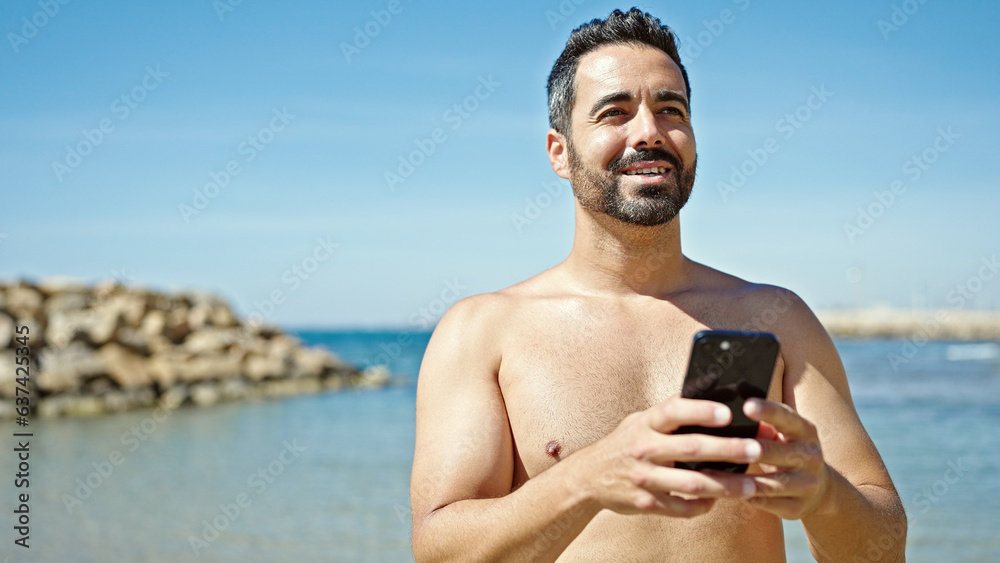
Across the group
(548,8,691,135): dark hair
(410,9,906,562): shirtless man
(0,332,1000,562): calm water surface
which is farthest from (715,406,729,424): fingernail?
(0,332,1000,562): calm water surface

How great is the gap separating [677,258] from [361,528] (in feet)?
21.7

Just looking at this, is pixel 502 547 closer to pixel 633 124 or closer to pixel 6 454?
pixel 633 124

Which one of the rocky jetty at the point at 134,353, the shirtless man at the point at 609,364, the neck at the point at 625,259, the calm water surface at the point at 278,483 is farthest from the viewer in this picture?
the rocky jetty at the point at 134,353

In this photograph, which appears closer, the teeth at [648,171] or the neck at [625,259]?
the teeth at [648,171]

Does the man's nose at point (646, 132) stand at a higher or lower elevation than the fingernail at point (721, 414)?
higher

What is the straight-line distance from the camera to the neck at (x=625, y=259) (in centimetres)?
246

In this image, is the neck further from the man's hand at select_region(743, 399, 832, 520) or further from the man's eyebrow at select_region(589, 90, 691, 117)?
the man's hand at select_region(743, 399, 832, 520)

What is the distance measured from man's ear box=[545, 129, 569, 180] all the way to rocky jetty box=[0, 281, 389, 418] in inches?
638

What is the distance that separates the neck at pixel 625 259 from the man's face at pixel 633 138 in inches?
3.7

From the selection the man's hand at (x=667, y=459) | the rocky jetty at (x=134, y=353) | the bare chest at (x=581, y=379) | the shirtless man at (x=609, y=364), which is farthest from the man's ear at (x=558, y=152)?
the rocky jetty at (x=134, y=353)

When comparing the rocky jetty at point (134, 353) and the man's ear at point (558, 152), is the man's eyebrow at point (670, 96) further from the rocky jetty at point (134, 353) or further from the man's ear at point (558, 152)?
the rocky jetty at point (134, 353)

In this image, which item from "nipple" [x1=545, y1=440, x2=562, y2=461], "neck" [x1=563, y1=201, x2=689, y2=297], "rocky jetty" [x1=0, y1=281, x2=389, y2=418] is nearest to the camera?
"nipple" [x1=545, y1=440, x2=562, y2=461]

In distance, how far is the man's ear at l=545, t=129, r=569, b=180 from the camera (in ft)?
8.39

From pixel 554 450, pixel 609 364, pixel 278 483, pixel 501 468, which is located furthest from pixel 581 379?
pixel 278 483
